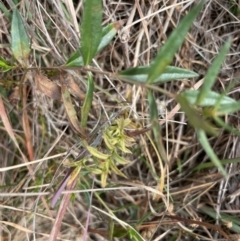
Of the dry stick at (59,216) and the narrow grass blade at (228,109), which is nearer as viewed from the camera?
the narrow grass blade at (228,109)

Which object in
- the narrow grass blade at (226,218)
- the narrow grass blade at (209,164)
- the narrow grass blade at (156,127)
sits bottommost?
the narrow grass blade at (226,218)

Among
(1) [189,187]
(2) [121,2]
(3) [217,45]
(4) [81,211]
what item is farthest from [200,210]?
(2) [121,2]

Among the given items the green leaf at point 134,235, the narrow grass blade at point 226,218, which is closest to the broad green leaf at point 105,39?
the green leaf at point 134,235

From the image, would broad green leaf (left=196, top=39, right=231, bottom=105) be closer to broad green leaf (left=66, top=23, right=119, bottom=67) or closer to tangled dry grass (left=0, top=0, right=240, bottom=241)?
broad green leaf (left=66, top=23, right=119, bottom=67)

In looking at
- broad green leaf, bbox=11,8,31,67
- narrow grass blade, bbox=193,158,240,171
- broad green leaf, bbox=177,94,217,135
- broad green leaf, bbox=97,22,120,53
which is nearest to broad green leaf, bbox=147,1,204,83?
broad green leaf, bbox=177,94,217,135

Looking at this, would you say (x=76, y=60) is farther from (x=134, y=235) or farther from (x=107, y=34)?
(x=134, y=235)

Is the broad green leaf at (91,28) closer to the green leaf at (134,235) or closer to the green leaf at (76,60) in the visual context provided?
the green leaf at (76,60)
